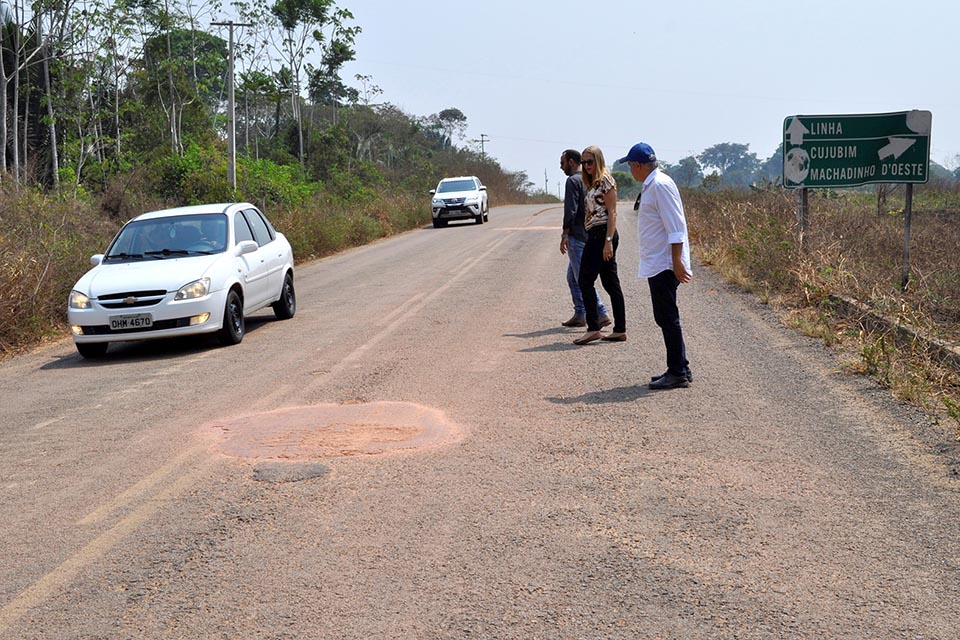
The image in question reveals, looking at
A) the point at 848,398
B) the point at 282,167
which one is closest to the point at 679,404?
the point at 848,398

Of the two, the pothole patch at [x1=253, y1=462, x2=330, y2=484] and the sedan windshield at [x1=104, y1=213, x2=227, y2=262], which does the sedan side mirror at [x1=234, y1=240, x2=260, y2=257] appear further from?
the pothole patch at [x1=253, y1=462, x2=330, y2=484]

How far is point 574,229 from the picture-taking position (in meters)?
10.7

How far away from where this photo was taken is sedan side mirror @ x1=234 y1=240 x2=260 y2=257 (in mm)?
11188

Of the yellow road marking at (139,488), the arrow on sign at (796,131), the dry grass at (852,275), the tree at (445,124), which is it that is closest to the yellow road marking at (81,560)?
the yellow road marking at (139,488)

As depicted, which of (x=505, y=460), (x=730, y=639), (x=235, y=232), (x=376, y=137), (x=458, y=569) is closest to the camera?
(x=730, y=639)

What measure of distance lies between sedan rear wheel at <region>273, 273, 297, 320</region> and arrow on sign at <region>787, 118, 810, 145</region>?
7242mm

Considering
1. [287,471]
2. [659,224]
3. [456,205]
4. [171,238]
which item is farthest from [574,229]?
[456,205]

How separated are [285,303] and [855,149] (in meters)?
7.88

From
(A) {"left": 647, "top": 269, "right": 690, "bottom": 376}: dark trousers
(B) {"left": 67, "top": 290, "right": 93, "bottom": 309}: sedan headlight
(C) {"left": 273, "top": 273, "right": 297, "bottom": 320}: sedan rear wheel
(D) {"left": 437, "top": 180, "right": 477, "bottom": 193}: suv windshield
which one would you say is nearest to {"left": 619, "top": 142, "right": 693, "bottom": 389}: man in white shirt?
(A) {"left": 647, "top": 269, "right": 690, "bottom": 376}: dark trousers

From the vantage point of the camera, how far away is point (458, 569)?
4.19 m

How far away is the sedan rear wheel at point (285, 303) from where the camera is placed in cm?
1268

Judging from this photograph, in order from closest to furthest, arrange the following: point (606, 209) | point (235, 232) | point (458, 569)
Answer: point (458, 569) < point (606, 209) < point (235, 232)

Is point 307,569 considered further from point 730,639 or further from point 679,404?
point 679,404

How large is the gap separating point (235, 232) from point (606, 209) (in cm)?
463
